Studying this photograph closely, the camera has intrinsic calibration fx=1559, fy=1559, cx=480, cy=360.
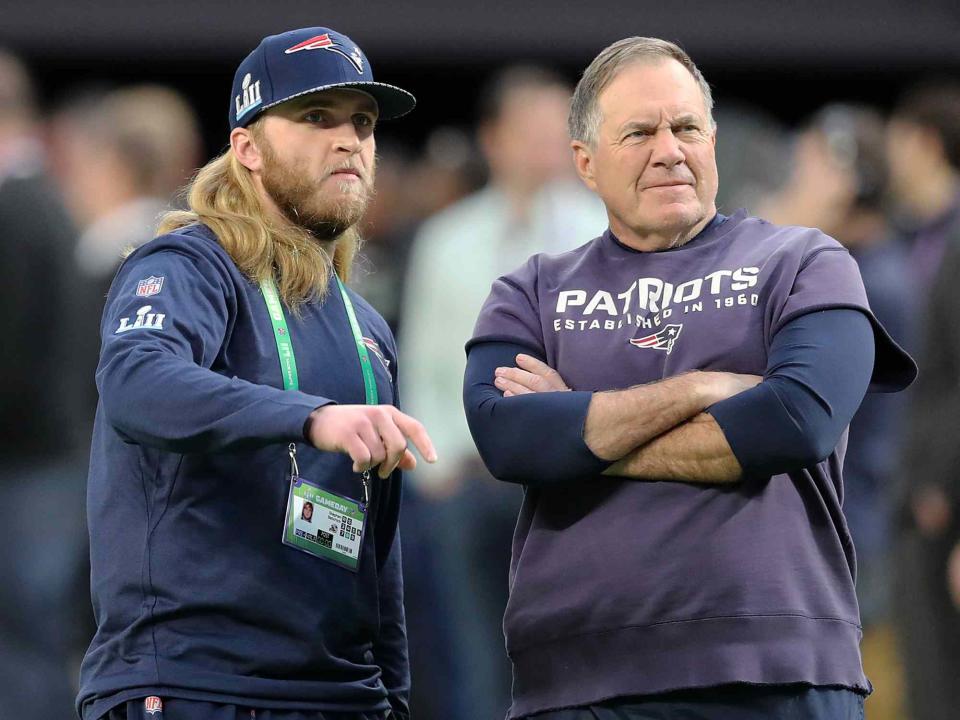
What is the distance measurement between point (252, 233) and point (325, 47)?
1.49 feet

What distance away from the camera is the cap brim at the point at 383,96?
3.39 m

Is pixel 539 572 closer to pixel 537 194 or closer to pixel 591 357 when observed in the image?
pixel 591 357

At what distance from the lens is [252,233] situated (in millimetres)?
3355

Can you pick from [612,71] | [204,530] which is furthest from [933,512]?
[204,530]

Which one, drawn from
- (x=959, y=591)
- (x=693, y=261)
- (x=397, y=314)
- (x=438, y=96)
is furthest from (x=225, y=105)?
(x=693, y=261)

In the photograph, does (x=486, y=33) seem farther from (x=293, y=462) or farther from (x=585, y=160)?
(x=293, y=462)

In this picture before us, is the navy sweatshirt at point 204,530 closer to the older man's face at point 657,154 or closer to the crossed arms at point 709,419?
the crossed arms at point 709,419

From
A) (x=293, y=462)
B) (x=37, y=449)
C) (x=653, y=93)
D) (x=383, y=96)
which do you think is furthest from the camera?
(x=37, y=449)

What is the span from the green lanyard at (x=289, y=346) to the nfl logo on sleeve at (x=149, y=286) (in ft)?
0.87

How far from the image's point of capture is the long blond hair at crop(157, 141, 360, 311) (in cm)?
332

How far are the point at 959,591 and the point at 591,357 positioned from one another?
2651 millimetres

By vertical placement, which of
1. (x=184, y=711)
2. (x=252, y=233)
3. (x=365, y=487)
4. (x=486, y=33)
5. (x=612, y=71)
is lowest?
(x=184, y=711)

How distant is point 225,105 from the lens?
949cm


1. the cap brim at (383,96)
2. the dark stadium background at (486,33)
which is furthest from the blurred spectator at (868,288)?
the cap brim at (383,96)
